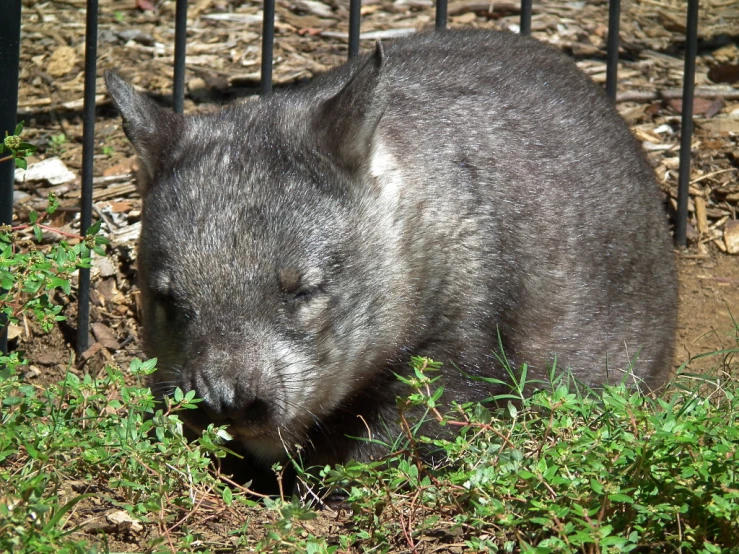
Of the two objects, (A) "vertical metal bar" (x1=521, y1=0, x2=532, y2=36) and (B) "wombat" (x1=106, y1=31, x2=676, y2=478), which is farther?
(A) "vertical metal bar" (x1=521, y1=0, x2=532, y2=36)

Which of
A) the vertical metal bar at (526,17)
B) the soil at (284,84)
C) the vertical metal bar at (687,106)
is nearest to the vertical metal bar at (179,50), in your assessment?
the soil at (284,84)

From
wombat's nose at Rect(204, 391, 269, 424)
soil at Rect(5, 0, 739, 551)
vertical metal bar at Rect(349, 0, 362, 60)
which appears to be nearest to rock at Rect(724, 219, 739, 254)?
soil at Rect(5, 0, 739, 551)

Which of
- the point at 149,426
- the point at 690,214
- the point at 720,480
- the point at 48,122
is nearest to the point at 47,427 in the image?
the point at 149,426

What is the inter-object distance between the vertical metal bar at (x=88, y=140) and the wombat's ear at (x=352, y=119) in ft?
5.59

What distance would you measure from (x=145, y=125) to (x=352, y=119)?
31.9 inches

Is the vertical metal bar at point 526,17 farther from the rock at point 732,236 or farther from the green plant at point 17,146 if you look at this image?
the green plant at point 17,146

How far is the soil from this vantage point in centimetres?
544

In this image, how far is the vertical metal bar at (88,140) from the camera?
4926 millimetres

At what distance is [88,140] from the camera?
4.99 metres

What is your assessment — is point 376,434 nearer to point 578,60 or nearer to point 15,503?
point 15,503

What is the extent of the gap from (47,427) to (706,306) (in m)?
3.73

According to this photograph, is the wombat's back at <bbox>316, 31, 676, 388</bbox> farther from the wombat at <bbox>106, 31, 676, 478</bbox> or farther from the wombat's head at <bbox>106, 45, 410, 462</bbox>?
the wombat's head at <bbox>106, 45, 410, 462</bbox>

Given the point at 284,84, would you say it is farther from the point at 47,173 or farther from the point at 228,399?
the point at 228,399

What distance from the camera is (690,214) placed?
6.05m
